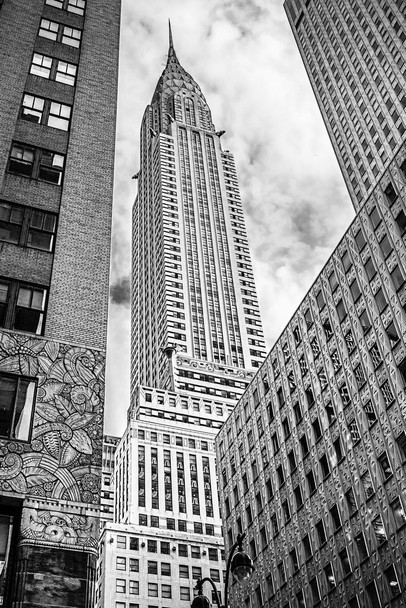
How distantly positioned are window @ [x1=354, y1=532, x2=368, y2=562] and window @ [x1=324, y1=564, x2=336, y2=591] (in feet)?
11.6

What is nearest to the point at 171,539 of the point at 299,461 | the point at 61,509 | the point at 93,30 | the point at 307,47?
the point at 299,461

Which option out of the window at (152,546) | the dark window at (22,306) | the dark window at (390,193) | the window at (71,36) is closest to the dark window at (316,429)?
the dark window at (390,193)

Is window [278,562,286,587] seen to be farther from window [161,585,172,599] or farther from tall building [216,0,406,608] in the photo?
window [161,585,172,599]

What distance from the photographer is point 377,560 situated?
139 ft

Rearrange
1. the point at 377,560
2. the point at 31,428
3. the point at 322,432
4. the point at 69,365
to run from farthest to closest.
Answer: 1. the point at 322,432
2. the point at 377,560
3. the point at 69,365
4. the point at 31,428

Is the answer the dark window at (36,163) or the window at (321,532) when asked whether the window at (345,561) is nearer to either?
the window at (321,532)

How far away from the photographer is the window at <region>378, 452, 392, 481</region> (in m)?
43.4

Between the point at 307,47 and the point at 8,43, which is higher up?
the point at 307,47

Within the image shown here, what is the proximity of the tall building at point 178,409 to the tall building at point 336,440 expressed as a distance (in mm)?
45702

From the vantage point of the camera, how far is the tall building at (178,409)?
10762cm

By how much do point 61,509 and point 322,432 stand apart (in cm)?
3273

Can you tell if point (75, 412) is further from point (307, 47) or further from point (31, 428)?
point (307, 47)

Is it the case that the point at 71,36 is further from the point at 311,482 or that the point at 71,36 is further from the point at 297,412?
the point at 311,482

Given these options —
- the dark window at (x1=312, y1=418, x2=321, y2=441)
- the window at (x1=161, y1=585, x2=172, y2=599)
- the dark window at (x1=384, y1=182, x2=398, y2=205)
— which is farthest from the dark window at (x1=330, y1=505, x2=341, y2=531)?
the window at (x1=161, y1=585, x2=172, y2=599)
